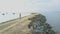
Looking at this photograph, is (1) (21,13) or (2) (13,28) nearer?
(2) (13,28)

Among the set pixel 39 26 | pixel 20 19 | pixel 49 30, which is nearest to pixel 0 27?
pixel 20 19

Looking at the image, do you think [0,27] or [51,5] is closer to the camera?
[0,27]

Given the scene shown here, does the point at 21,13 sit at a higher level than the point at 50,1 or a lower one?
lower

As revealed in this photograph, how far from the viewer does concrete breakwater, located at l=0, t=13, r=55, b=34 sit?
171 cm

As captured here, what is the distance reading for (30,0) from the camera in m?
1.86

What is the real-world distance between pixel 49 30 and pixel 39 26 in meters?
0.13

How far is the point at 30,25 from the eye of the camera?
1815 mm

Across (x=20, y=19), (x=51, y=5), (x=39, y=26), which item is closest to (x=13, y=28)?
(x=20, y=19)

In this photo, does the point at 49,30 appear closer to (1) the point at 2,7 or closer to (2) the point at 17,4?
(2) the point at 17,4

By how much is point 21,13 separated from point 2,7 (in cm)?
26

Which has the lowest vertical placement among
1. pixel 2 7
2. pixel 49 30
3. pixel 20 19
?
pixel 49 30

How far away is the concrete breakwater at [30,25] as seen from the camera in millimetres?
1710

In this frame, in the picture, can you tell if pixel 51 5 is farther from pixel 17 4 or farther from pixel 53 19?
pixel 17 4

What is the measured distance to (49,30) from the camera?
1.81 meters
